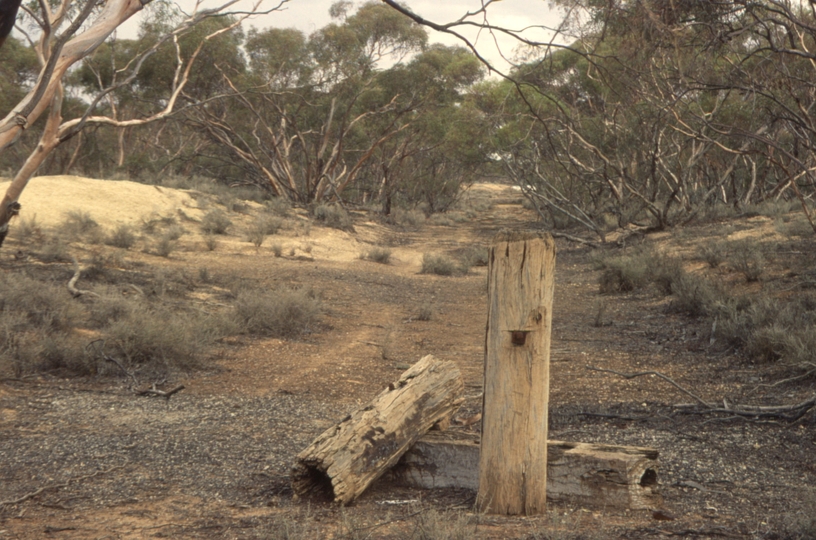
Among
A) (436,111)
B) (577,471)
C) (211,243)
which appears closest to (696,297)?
(577,471)

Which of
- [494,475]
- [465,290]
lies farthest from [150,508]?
[465,290]

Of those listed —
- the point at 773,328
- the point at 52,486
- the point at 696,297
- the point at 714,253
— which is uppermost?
the point at 714,253

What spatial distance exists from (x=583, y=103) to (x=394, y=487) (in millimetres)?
20215

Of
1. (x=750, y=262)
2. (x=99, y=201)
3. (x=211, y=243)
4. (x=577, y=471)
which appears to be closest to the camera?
(x=577, y=471)

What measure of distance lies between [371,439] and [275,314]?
16.6 ft

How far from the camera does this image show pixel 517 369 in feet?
10.6

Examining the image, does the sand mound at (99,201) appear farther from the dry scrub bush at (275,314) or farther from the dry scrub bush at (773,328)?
the dry scrub bush at (773,328)

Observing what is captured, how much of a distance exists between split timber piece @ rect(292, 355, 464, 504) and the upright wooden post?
0.70 meters

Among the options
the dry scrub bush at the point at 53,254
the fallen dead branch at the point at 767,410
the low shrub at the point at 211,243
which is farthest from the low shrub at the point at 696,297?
the low shrub at the point at 211,243

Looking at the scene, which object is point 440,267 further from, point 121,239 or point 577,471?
point 577,471

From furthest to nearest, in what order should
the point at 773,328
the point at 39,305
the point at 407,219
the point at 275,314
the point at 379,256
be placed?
the point at 407,219, the point at 379,256, the point at 275,314, the point at 39,305, the point at 773,328

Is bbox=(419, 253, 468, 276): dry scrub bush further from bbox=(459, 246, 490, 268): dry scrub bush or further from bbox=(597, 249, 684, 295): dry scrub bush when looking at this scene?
bbox=(597, 249, 684, 295): dry scrub bush

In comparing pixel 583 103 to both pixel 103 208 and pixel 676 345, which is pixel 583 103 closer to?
pixel 103 208

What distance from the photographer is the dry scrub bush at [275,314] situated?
862 cm
